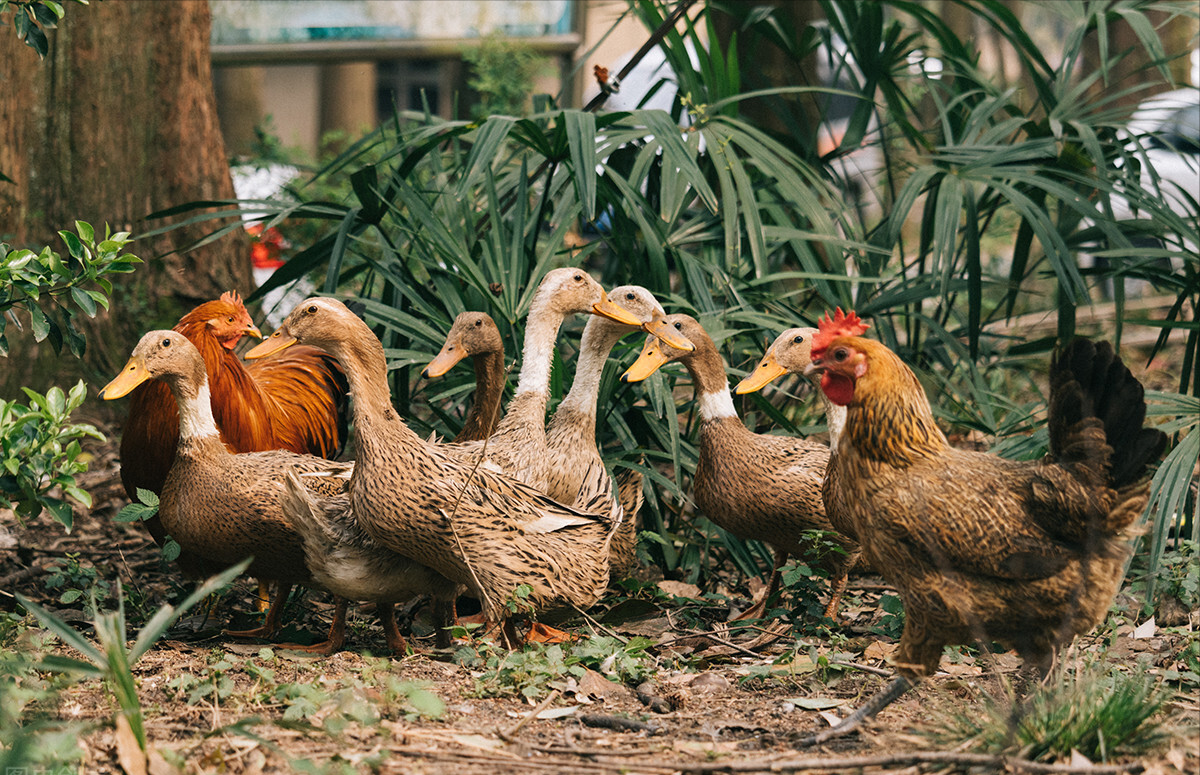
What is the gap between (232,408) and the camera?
4.58 meters

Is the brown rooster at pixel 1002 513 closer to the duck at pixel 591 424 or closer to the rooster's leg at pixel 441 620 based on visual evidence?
the duck at pixel 591 424

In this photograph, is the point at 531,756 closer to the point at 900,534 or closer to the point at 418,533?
the point at 418,533

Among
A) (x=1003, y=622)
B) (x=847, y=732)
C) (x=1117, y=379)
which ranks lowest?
(x=847, y=732)

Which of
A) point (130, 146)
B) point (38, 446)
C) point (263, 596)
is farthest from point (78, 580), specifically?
point (130, 146)

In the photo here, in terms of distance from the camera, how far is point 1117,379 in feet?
10.1

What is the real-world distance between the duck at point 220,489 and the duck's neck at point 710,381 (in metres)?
1.47

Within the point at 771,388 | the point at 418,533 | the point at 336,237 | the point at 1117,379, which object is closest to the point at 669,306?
the point at 771,388

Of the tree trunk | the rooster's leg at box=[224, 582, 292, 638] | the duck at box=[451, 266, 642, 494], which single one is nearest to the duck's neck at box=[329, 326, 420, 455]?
the duck at box=[451, 266, 642, 494]

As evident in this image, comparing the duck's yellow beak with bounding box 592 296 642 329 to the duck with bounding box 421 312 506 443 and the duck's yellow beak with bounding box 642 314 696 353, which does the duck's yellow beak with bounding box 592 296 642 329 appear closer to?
the duck's yellow beak with bounding box 642 314 696 353

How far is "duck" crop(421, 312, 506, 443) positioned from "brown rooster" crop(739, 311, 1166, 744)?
1.59m

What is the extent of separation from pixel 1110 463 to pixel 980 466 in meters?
0.35

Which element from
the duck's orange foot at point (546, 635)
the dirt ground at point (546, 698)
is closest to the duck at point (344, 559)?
the dirt ground at point (546, 698)

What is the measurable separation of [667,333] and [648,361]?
0.14 meters

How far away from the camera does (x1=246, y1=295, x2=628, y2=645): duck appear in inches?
143
